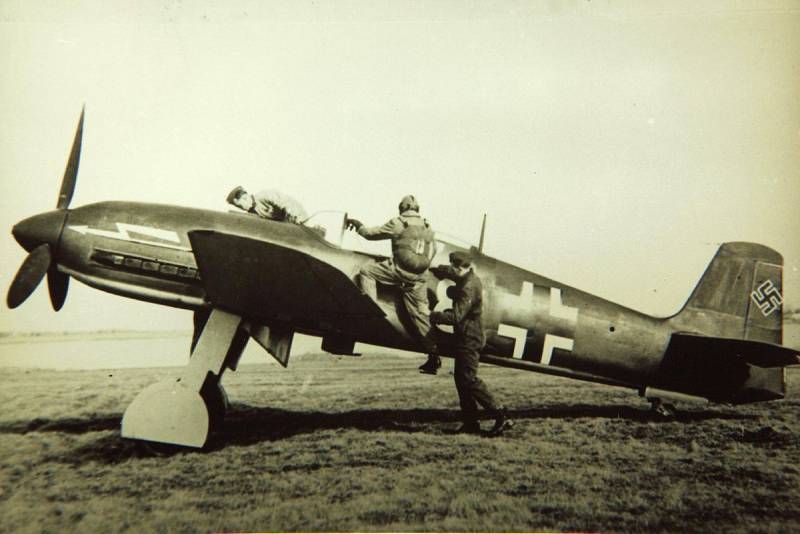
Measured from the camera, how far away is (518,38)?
211 inches

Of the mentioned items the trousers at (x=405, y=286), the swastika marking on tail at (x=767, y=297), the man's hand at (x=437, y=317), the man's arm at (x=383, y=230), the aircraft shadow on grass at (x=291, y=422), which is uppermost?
the swastika marking on tail at (x=767, y=297)

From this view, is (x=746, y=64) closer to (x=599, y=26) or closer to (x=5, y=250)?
(x=599, y=26)

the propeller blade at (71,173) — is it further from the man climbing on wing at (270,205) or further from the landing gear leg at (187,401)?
the landing gear leg at (187,401)

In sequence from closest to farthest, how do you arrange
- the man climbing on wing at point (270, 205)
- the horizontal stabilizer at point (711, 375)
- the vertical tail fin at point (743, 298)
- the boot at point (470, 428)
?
the boot at point (470, 428)
the man climbing on wing at point (270, 205)
the horizontal stabilizer at point (711, 375)
the vertical tail fin at point (743, 298)

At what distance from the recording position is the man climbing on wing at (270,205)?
476 centimetres

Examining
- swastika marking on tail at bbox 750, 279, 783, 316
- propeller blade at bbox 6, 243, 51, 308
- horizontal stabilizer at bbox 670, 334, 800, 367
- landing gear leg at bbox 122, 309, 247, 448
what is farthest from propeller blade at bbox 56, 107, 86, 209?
swastika marking on tail at bbox 750, 279, 783, 316

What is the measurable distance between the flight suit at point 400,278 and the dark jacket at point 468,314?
237 millimetres

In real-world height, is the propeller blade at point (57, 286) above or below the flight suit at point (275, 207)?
below

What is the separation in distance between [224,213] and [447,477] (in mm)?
3145

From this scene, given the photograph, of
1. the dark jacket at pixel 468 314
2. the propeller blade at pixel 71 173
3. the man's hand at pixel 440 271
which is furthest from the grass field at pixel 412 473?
the propeller blade at pixel 71 173

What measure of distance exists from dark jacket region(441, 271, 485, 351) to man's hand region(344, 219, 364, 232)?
42.4 inches

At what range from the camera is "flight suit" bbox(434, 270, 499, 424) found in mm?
4391

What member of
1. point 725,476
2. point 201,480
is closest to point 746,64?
point 725,476

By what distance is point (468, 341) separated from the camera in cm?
443
